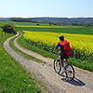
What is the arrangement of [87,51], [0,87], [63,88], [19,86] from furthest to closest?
[87,51] → [63,88] → [19,86] → [0,87]

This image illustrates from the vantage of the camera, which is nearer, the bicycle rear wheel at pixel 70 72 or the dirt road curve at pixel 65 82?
the dirt road curve at pixel 65 82

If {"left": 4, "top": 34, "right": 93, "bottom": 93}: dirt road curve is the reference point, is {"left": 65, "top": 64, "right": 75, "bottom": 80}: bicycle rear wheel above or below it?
above

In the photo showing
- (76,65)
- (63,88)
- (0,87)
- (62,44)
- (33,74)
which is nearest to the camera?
(0,87)

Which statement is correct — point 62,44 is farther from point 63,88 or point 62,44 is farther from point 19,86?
point 19,86

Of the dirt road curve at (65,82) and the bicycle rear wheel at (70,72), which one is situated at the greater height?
the bicycle rear wheel at (70,72)

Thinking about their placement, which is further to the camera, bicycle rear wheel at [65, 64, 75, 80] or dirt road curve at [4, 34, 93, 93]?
bicycle rear wheel at [65, 64, 75, 80]

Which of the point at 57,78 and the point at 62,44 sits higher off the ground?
the point at 62,44

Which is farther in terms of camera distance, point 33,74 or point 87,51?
point 87,51

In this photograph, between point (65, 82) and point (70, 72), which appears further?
point (70, 72)

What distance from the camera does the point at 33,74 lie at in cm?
862

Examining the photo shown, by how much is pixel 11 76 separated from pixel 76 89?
333 centimetres

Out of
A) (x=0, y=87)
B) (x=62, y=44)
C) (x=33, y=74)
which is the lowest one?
(x=33, y=74)

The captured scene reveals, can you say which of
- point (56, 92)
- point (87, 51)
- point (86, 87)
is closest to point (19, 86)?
point (56, 92)

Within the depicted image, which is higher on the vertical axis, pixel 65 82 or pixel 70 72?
pixel 70 72
